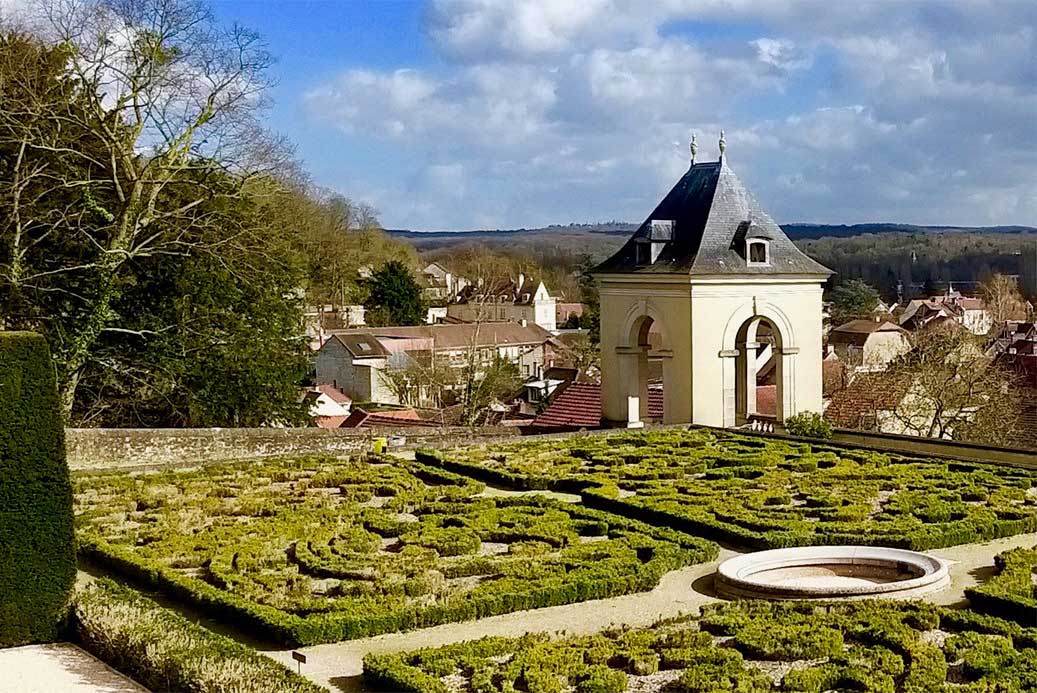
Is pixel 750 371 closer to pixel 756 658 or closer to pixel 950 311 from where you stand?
pixel 756 658

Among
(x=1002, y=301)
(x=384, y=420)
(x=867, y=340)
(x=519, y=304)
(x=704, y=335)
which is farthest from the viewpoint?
(x=519, y=304)

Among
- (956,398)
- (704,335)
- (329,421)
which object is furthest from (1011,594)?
(329,421)

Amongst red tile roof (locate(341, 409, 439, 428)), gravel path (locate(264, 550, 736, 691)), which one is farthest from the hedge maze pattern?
red tile roof (locate(341, 409, 439, 428))

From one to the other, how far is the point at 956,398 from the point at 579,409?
1100 centimetres

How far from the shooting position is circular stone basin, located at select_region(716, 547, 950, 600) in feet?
34.3

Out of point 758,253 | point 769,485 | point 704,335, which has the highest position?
point 758,253

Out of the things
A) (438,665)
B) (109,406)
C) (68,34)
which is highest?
(68,34)

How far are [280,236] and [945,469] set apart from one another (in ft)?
51.9

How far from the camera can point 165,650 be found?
8.61m

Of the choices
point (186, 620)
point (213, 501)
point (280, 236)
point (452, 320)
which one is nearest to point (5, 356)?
point (186, 620)

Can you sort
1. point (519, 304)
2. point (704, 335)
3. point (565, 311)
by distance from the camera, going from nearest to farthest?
point (704, 335)
point (519, 304)
point (565, 311)

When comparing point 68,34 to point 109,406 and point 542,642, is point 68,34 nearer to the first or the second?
point 109,406

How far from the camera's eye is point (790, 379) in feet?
73.3

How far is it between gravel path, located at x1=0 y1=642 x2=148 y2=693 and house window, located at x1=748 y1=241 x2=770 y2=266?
14748 mm
